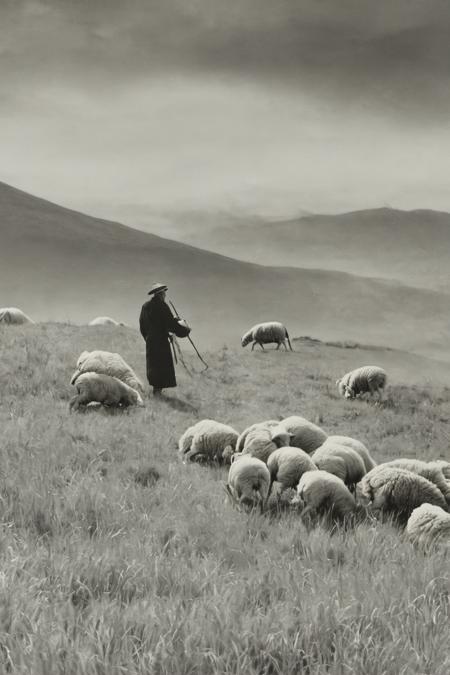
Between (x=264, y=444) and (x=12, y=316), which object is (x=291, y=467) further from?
(x=12, y=316)

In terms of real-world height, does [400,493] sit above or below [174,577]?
above

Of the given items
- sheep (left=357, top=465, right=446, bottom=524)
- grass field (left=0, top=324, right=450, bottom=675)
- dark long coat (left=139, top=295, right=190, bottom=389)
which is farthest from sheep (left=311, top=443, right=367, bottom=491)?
Result: dark long coat (left=139, top=295, right=190, bottom=389)

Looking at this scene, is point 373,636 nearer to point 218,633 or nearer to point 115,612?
point 218,633

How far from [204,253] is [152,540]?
81.4 m

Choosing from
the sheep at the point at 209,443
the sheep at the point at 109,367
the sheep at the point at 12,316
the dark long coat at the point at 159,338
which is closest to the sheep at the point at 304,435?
the sheep at the point at 209,443

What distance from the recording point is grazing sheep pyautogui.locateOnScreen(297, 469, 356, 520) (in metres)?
6.35

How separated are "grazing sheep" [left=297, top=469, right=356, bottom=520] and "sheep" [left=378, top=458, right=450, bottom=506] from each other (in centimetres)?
138

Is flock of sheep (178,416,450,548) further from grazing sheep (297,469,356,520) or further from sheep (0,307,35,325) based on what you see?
sheep (0,307,35,325)

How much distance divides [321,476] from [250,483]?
27.7 inches

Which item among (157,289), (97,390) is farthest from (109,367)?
(157,289)

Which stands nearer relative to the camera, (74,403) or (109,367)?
(74,403)

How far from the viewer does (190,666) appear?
3174 mm

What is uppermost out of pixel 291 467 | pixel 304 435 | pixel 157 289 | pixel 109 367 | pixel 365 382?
pixel 157 289

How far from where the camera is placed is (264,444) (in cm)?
811
